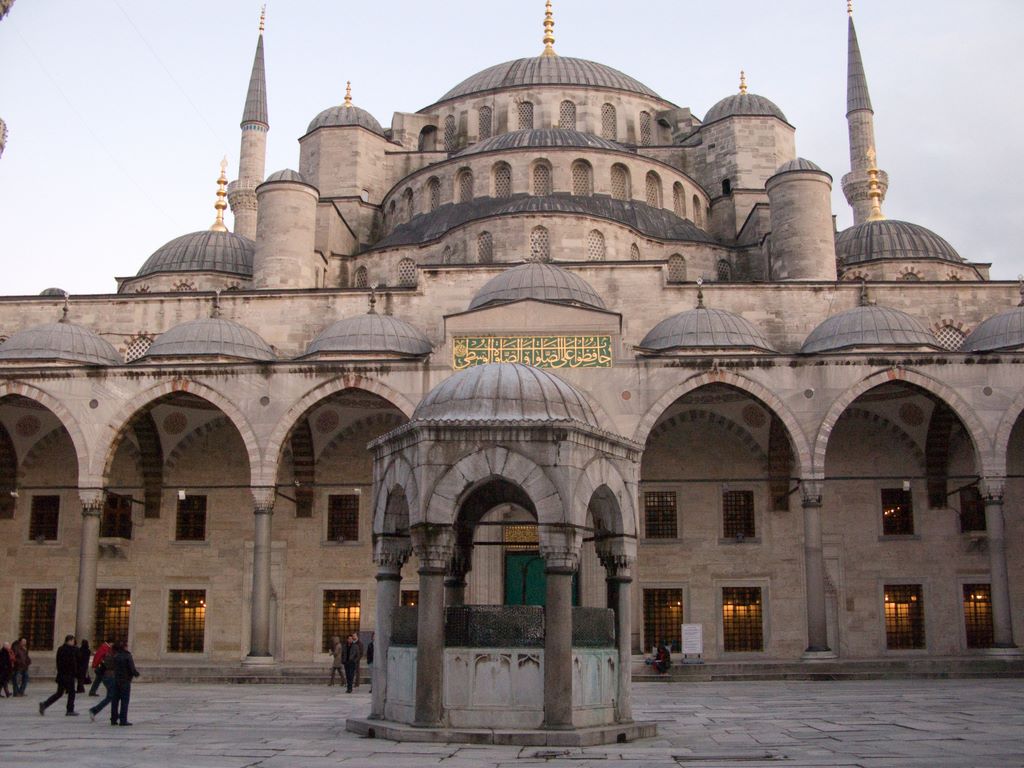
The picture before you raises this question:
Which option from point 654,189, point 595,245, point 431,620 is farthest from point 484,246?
point 431,620

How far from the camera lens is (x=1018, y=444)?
20.4 meters

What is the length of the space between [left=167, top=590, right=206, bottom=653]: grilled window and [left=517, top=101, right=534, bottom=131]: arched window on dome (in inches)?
583

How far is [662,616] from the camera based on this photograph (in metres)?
20.7

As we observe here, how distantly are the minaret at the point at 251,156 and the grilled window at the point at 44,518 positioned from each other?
12.6 metres

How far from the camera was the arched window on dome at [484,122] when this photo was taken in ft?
98.4

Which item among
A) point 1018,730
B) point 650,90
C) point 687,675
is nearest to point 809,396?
point 687,675

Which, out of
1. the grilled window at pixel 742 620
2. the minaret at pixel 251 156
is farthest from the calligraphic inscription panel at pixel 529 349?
the minaret at pixel 251 156

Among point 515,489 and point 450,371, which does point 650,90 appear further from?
point 515,489

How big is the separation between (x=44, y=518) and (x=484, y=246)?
401 inches

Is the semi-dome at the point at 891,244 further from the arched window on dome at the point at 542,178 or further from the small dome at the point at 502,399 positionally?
the small dome at the point at 502,399

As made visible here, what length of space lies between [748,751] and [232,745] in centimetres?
376

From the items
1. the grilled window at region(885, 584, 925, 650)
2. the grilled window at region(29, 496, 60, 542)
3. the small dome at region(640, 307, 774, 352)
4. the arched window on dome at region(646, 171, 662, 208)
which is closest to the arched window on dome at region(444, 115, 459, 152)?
the arched window on dome at region(646, 171, 662, 208)

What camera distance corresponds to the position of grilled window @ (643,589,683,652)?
20.6 m

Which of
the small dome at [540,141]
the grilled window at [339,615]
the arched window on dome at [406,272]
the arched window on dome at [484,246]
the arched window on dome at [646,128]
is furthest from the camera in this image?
the arched window on dome at [646,128]
